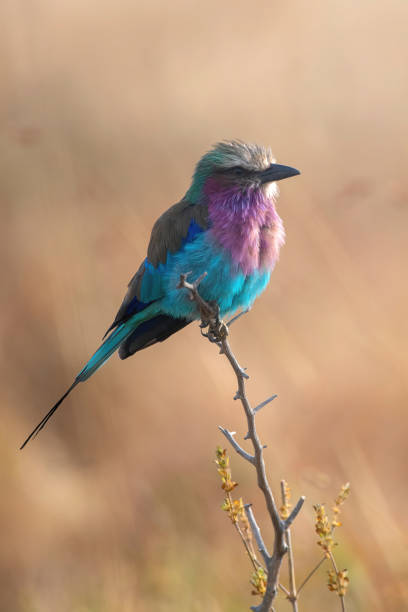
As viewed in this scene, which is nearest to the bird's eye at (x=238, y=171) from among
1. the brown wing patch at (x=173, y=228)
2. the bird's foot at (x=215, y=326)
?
the brown wing patch at (x=173, y=228)

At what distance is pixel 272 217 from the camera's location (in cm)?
230

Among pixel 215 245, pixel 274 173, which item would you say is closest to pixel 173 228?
pixel 215 245

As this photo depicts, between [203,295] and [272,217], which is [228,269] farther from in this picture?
[272,217]

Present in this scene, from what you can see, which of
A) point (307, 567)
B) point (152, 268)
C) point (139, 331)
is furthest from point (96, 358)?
point (307, 567)

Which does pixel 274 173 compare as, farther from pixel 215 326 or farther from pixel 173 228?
pixel 215 326

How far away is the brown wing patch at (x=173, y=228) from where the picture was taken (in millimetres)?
2295

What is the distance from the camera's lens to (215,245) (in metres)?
2.20

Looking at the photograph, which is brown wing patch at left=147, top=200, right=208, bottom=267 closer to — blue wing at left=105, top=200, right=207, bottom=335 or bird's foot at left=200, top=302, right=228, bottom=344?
blue wing at left=105, top=200, right=207, bottom=335

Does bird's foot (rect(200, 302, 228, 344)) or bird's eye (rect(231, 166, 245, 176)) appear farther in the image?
bird's eye (rect(231, 166, 245, 176))

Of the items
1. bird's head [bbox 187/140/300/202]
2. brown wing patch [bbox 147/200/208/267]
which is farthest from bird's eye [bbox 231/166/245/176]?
brown wing patch [bbox 147/200/208/267]

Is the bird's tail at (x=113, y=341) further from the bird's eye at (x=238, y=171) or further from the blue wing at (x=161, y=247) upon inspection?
the bird's eye at (x=238, y=171)

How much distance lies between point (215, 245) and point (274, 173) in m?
0.30

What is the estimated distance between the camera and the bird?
220 cm

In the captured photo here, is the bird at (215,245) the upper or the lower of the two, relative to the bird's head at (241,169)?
lower
